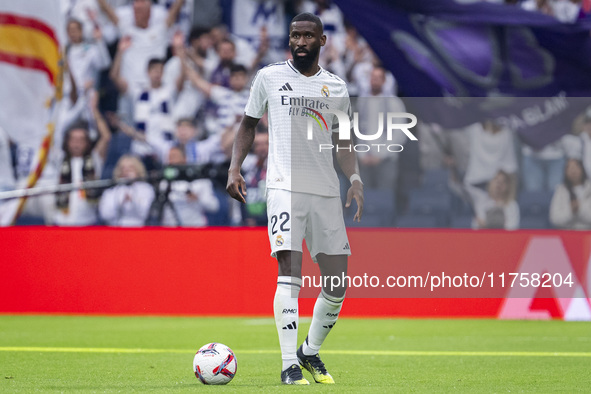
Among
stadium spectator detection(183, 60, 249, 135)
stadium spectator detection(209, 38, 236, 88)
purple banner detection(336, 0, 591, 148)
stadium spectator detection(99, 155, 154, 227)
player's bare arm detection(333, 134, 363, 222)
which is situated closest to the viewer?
player's bare arm detection(333, 134, 363, 222)

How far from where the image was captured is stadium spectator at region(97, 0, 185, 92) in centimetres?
1534

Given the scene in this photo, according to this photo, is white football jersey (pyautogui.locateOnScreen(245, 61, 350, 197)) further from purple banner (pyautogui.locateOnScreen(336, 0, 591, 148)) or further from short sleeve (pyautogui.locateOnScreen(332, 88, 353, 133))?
purple banner (pyautogui.locateOnScreen(336, 0, 591, 148))

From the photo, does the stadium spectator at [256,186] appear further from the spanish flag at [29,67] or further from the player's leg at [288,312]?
the player's leg at [288,312]

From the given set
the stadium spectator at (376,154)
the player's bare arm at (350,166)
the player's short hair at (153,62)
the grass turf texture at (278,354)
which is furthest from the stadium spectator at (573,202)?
the player's bare arm at (350,166)

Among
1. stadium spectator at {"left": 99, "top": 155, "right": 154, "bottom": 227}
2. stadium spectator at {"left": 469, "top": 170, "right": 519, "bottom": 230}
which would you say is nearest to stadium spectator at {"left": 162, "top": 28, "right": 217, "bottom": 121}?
stadium spectator at {"left": 99, "top": 155, "right": 154, "bottom": 227}

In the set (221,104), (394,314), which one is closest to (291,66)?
(394,314)

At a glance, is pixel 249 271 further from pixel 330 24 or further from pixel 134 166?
pixel 330 24

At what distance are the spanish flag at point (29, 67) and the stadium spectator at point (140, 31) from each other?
3.37 feet

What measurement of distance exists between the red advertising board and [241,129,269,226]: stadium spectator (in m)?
0.74

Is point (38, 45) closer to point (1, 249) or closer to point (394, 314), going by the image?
point (1, 249)

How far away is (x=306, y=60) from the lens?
605 cm

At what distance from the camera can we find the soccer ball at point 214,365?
5.81 m

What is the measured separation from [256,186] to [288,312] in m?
7.54

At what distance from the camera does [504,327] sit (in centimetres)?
1120
